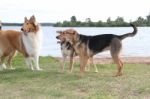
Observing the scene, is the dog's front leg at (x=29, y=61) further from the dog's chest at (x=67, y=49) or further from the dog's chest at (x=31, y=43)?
the dog's chest at (x=67, y=49)

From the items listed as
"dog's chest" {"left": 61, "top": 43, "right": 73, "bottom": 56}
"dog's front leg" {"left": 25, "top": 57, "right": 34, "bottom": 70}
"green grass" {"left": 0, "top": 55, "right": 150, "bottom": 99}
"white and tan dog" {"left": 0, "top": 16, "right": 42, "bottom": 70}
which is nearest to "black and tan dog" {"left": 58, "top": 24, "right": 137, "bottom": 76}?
"green grass" {"left": 0, "top": 55, "right": 150, "bottom": 99}

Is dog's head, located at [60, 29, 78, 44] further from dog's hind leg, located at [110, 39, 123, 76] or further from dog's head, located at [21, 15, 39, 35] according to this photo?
dog's head, located at [21, 15, 39, 35]

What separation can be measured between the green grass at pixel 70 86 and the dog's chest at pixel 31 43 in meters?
1.04

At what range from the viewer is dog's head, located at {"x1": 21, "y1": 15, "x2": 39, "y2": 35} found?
43.4 ft

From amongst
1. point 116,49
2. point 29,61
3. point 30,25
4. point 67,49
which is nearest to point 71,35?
point 67,49

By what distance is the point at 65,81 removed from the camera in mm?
11297

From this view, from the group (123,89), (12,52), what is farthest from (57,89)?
(12,52)

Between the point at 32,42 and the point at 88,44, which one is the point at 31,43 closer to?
the point at 32,42

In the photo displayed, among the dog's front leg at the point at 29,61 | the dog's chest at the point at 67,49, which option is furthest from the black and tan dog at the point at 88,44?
the dog's front leg at the point at 29,61

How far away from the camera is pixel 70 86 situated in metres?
10.6

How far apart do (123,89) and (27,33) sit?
4.55m

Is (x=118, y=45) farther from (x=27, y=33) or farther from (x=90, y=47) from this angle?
(x=27, y=33)

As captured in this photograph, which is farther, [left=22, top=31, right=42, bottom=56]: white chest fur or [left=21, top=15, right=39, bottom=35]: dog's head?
[left=22, top=31, right=42, bottom=56]: white chest fur

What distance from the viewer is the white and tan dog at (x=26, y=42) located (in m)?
13.4
